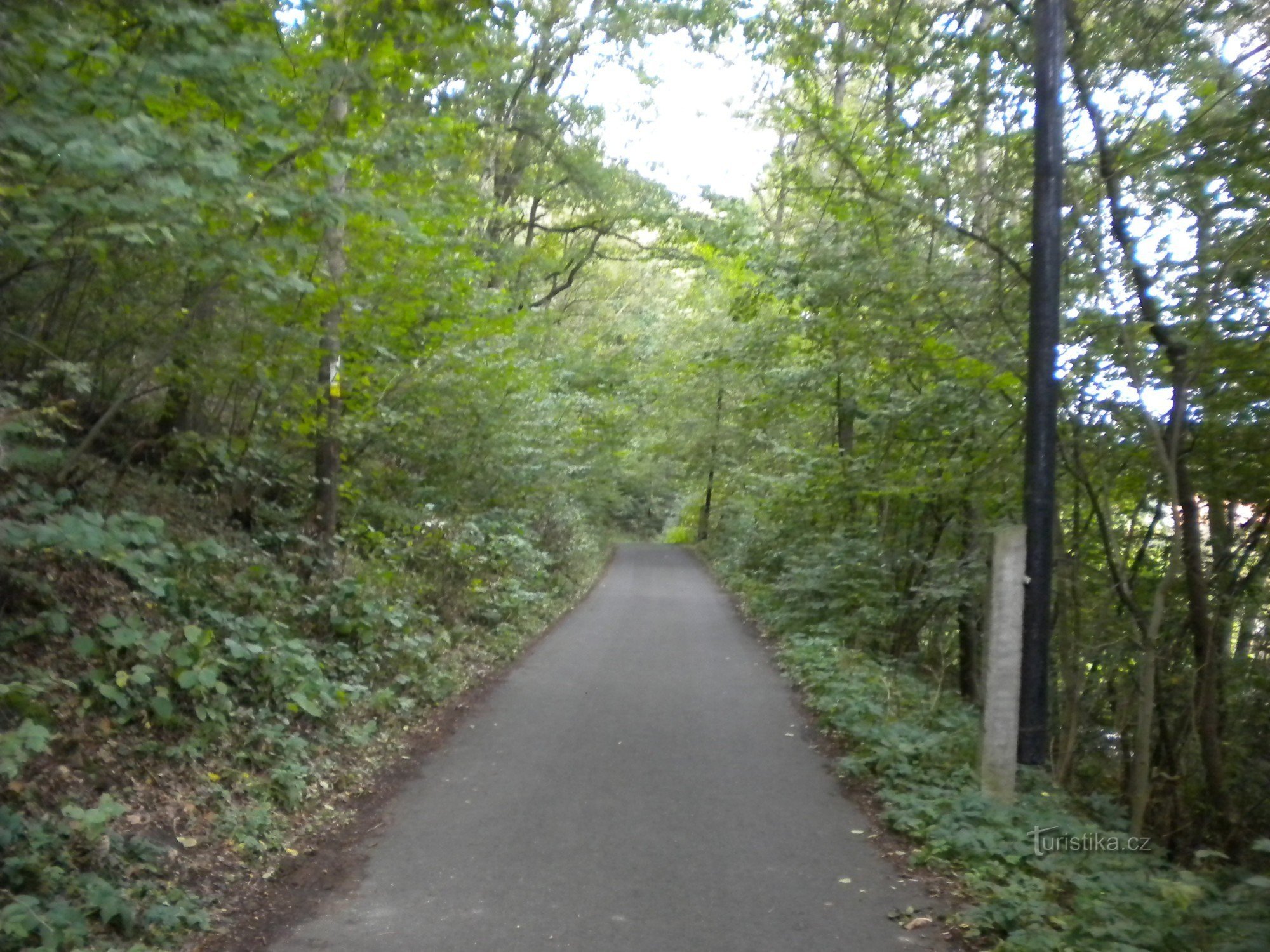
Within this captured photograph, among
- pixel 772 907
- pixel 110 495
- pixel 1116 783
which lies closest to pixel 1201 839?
pixel 1116 783

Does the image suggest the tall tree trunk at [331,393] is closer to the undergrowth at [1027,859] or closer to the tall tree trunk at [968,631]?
the undergrowth at [1027,859]

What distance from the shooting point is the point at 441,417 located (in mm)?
17266

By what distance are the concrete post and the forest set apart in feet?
1.16

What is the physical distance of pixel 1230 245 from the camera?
8117 millimetres

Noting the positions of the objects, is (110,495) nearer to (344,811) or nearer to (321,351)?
(321,351)

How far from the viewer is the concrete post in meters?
7.68

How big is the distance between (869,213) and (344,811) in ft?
27.8

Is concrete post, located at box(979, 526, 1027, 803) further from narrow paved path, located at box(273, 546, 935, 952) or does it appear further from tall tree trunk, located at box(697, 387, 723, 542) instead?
tall tree trunk, located at box(697, 387, 723, 542)

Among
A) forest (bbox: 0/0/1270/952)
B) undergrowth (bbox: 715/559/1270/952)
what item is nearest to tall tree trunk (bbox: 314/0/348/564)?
forest (bbox: 0/0/1270/952)

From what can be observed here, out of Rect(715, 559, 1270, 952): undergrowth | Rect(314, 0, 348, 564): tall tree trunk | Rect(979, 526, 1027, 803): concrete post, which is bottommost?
Rect(715, 559, 1270, 952): undergrowth

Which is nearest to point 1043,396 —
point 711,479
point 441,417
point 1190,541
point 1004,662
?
point 1190,541

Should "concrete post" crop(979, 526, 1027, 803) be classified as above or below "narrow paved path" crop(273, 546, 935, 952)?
above

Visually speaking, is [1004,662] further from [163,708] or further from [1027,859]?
[163,708]

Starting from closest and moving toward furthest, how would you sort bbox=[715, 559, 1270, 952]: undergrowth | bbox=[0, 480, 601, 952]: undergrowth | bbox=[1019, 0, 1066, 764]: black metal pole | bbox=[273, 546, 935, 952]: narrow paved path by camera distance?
bbox=[715, 559, 1270, 952]: undergrowth
bbox=[0, 480, 601, 952]: undergrowth
bbox=[273, 546, 935, 952]: narrow paved path
bbox=[1019, 0, 1066, 764]: black metal pole
